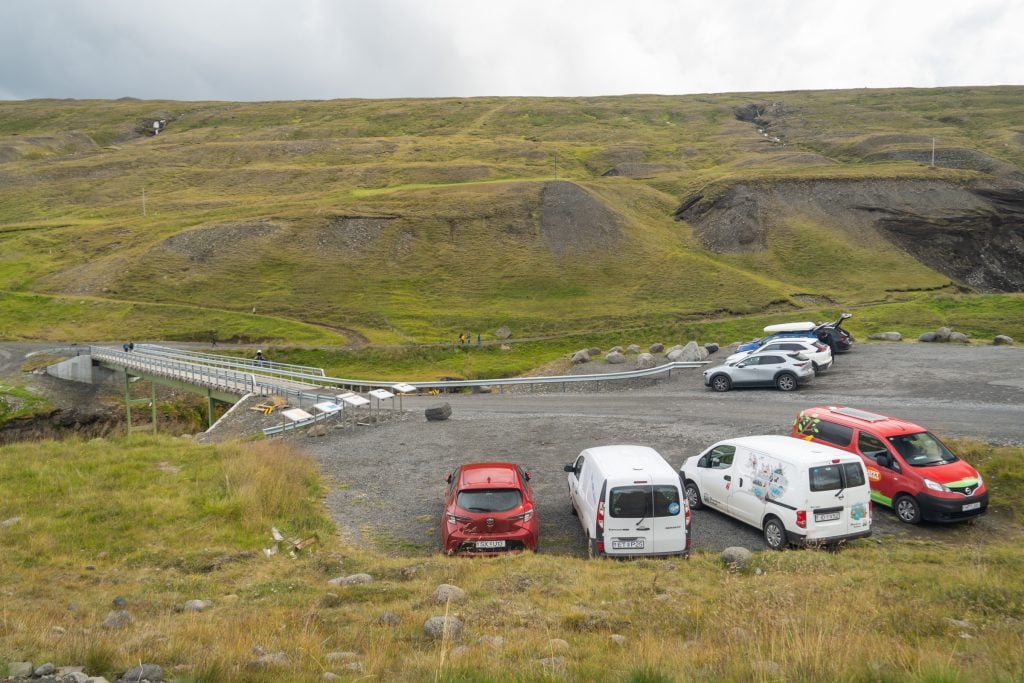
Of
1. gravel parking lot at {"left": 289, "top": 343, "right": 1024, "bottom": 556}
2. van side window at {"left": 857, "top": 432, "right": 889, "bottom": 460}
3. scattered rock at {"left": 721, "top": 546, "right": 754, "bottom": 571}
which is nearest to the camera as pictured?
scattered rock at {"left": 721, "top": 546, "right": 754, "bottom": 571}

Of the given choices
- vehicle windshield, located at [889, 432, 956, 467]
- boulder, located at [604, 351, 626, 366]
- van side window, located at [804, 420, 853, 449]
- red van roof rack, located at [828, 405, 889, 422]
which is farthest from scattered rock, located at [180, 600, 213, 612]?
boulder, located at [604, 351, 626, 366]

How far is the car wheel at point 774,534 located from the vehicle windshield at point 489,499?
4.84 meters

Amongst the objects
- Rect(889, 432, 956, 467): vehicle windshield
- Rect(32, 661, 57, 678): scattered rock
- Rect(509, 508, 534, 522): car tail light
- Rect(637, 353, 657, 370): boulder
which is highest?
Rect(637, 353, 657, 370): boulder

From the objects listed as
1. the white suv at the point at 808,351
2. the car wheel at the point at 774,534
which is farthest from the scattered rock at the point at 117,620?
the white suv at the point at 808,351

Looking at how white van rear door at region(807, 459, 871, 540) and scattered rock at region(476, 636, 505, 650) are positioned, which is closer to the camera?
scattered rock at region(476, 636, 505, 650)

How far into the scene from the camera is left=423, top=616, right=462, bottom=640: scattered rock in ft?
23.5

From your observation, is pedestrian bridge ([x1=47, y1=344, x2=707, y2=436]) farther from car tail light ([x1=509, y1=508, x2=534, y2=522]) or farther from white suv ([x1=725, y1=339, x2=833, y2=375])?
car tail light ([x1=509, y1=508, x2=534, y2=522])

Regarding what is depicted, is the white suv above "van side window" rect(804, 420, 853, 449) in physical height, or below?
above

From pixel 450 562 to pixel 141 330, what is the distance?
177 feet

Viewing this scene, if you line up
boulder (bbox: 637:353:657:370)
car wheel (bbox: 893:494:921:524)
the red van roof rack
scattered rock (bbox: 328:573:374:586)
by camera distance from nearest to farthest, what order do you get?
1. scattered rock (bbox: 328:573:374:586)
2. car wheel (bbox: 893:494:921:524)
3. the red van roof rack
4. boulder (bbox: 637:353:657:370)

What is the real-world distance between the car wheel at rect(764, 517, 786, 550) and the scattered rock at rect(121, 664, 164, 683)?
1039 cm

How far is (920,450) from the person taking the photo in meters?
13.9

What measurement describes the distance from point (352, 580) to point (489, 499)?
301 cm

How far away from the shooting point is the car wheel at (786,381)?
2725 cm
